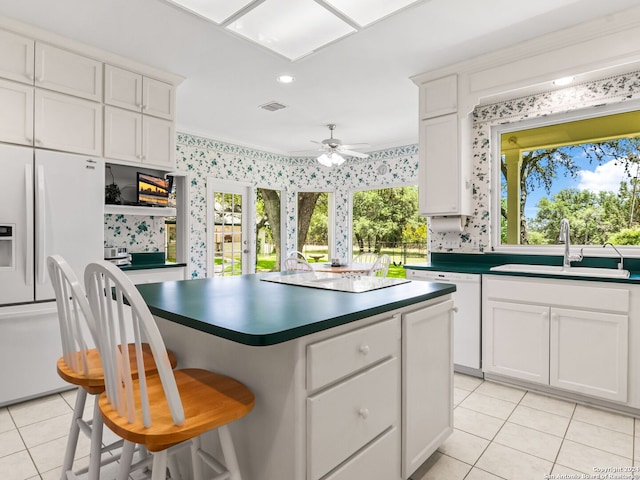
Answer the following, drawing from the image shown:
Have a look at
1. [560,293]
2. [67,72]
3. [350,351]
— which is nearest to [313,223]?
[67,72]

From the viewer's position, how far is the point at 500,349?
2.92 metres

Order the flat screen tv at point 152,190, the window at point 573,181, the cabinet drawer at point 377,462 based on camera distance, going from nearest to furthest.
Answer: the cabinet drawer at point 377,462, the window at point 573,181, the flat screen tv at point 152,190

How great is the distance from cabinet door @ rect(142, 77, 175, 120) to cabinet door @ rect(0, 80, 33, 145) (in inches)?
32.8

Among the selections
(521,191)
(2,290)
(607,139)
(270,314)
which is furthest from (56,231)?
(607,139)

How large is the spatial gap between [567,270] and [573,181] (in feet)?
2.78

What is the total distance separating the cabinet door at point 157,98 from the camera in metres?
3.29

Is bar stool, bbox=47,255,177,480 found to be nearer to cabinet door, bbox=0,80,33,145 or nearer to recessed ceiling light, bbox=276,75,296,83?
cabinet door, bbox=0,80,33,145

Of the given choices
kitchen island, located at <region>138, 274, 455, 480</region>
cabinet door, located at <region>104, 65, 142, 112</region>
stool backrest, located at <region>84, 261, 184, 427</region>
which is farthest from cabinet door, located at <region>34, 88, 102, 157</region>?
stool backrest, located at <region>84, 261, 184, 427</region>

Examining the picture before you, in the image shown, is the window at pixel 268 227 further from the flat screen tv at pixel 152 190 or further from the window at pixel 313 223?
the flat screen tv at pixel 152 190

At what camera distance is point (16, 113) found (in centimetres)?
260

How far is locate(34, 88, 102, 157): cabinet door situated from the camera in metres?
2.71

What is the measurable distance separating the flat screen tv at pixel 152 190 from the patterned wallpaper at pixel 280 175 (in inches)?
16.0

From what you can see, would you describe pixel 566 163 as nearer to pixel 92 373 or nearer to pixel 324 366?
pixel 324 366

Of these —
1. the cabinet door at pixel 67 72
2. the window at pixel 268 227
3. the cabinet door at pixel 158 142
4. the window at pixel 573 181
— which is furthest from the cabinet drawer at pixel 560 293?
the window at pixel 268 227
